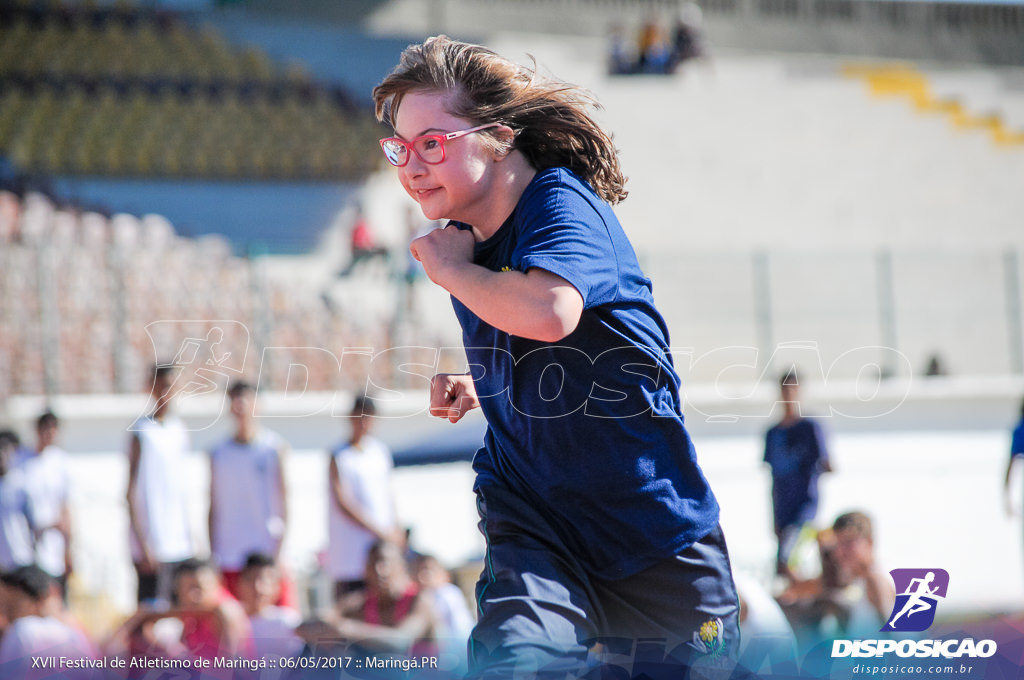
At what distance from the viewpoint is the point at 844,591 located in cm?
532

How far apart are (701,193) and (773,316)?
6.87 meters

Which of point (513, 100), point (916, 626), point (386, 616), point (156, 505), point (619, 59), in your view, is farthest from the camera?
point (619, 59)

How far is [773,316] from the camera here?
11.2 meters

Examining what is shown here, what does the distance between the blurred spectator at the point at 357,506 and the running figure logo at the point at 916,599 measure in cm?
320

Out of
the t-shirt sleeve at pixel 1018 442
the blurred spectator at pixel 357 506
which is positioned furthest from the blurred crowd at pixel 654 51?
the blurred spectator at pixel 357 506

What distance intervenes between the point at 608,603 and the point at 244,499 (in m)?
4.36

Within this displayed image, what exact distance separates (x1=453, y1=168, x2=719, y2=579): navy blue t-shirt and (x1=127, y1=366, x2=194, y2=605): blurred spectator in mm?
4252

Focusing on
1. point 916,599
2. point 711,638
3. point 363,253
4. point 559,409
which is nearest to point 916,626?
point 916,599

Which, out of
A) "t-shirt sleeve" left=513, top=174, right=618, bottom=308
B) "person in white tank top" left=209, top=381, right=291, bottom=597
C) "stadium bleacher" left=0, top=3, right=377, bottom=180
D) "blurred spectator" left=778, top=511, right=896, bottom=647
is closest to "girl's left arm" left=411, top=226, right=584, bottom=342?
"t-shirt sleeve" left=513, top=174, right=618, bottom=308

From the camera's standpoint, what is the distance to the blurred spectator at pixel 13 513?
656 centimetres

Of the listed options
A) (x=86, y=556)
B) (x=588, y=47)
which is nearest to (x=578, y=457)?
(x=86, y=556)

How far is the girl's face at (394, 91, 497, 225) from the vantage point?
7.67 ft

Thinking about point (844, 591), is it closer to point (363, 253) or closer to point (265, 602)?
point (265, 602)

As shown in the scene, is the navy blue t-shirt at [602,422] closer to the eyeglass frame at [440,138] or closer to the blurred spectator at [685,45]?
the eyeglass frame at [440,138]
